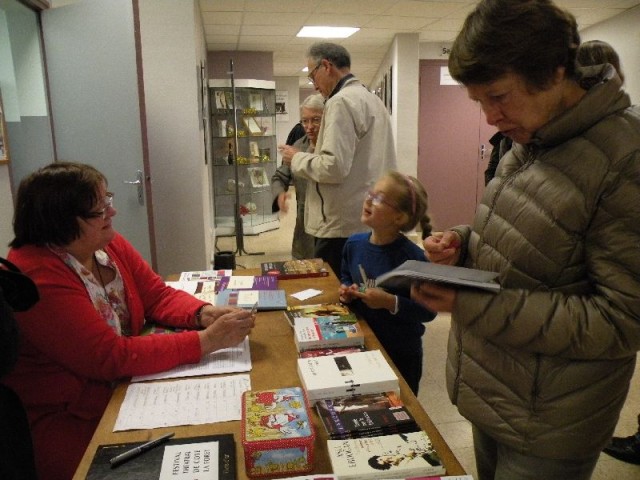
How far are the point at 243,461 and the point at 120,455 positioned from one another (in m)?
0.24

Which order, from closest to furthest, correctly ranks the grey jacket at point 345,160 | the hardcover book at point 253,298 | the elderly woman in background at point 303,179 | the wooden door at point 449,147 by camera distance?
1. the hardcover book at point 253,298
2. the grey jacket at point 345,160
3. the elderly woman in background at point 303,179
4. the wooden door at point 449,147

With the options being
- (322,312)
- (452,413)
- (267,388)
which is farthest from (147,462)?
(452,413)

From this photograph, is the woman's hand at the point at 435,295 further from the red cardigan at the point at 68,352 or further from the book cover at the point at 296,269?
the book cover at the point at 296,269

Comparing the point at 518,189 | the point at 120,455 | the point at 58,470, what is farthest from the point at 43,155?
the point at 518,189

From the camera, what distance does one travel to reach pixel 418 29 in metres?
5.98

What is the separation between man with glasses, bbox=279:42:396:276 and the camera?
2.47 metres

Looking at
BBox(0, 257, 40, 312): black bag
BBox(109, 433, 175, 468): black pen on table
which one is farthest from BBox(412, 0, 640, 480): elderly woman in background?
BBox(0, 257, 40, 312): black bag

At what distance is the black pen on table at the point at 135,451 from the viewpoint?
976 millimetres

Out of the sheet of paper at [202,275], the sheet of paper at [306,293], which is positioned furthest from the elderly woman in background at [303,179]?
the sheet of paper at [306,293]

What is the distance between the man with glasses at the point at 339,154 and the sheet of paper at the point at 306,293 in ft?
2.22

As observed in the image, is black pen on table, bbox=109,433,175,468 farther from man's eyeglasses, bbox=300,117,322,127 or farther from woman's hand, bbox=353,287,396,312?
man's eyeglasses, bbox=300,117,322,127

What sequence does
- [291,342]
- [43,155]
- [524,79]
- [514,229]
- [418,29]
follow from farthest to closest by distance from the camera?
[418,29]
[43,155]
[291,342]
[514,229]
[524,79]

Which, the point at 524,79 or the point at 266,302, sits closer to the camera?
the point at 524,79

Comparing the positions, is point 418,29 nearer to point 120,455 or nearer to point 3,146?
point 3,146
